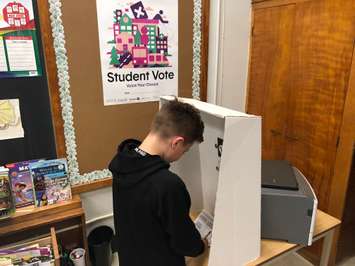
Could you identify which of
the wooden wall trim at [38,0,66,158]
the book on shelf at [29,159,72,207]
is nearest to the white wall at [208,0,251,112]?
the wooden wall trim at [38,0,66,158]

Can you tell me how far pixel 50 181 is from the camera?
182cm

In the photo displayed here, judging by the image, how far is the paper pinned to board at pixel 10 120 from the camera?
170 cm

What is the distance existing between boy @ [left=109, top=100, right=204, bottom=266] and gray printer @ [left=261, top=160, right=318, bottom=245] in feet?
1.18

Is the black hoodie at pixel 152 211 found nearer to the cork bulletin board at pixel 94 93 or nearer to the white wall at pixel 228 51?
the cork bulletin board at pixel 94 93

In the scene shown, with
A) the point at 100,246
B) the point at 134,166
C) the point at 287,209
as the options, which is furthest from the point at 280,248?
the point at 100,246

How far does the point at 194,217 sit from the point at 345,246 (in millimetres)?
1490

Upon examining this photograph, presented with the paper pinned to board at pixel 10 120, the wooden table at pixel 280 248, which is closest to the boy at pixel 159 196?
the wooden table at pixel 280 248

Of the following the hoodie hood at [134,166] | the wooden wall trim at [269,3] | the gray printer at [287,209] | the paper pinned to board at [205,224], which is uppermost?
the wooden wall trim at [269,3]

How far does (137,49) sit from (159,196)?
1.26 m

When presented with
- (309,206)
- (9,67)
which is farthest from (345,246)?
(9,67)

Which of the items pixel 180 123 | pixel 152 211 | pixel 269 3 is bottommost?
pixel 152 211

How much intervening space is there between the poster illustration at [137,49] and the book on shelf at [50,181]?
538mm

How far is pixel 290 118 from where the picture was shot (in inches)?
88.3

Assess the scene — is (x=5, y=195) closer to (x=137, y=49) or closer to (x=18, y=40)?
(x=18, y=40)
